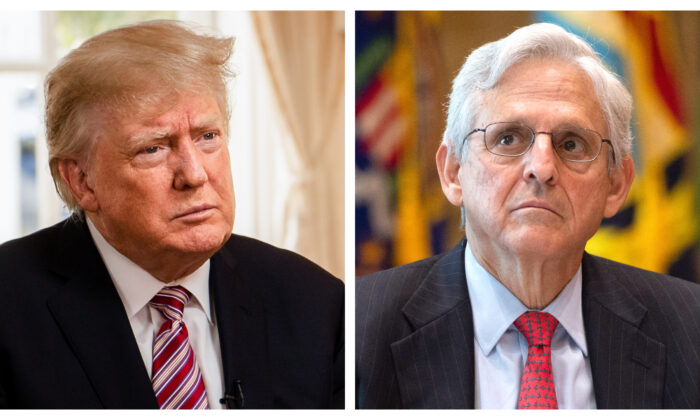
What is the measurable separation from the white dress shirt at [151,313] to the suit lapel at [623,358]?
1106mm

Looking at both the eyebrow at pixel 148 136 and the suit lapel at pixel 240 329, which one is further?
the suit lapel at pixel 240 329

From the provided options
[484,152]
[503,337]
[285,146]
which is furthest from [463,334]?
[285,146]

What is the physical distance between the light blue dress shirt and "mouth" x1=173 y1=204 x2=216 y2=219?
2.65 feet

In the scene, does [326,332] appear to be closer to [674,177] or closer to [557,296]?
[557,296]

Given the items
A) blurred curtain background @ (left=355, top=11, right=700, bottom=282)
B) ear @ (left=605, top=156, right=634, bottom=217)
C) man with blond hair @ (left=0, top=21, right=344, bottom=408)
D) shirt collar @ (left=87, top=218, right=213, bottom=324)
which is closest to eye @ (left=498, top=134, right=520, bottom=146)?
blurred curtain background @ (left=355, top=11, right=700, bottom=282)

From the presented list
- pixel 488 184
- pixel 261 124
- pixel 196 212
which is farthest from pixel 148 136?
pixel 488 184

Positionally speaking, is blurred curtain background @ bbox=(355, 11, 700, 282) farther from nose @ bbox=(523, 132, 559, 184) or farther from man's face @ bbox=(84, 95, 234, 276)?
man's face @ bbox=(84, 95, 234, 276)

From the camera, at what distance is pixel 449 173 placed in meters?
2.38

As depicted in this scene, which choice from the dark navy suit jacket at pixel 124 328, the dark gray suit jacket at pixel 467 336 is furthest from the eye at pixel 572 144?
the dark navy suit jacket at pixel 124 328

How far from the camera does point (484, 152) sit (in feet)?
7.54

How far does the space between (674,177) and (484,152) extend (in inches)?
23.7

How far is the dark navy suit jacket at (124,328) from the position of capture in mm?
2240

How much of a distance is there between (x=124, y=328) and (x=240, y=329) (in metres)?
0.33

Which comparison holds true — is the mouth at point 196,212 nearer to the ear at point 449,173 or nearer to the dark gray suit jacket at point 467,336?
the dark gray suit jacket at point 467,336
